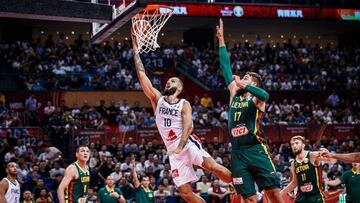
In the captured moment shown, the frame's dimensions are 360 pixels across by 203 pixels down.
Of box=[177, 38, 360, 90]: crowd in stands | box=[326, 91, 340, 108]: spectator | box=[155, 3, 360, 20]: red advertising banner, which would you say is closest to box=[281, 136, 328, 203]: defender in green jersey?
box=[177, 38, 360, 90]: crowd in stands

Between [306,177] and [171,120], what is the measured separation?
3.28 metres

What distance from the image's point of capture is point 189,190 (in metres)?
10.1

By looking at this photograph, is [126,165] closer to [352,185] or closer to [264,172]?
[352,185]

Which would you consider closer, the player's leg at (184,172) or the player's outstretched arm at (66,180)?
the player's leg at (184,172)

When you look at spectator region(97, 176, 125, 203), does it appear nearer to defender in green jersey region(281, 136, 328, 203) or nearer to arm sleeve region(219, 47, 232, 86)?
defender in green jersey region(281, 136, 328, 203)

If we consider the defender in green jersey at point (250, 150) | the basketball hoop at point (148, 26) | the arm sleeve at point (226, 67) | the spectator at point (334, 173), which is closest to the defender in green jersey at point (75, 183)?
the basketball hoop at point (148, 26)

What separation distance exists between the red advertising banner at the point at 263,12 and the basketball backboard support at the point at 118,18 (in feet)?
67.3

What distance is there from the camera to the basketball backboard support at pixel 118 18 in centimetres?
1126

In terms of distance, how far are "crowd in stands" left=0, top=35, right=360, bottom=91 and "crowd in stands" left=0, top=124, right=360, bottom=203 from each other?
6.49 m

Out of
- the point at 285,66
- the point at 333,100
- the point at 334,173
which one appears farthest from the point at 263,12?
the point at 334,173

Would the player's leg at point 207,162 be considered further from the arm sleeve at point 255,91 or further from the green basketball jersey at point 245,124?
the arm sleeve at point 255,91

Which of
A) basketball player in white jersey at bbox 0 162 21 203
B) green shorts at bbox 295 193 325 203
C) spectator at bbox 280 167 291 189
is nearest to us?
green shorts at bbox 295 193 325 203

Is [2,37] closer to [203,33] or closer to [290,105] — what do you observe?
[203,33]

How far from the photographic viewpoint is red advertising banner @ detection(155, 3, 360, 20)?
34781 mm
